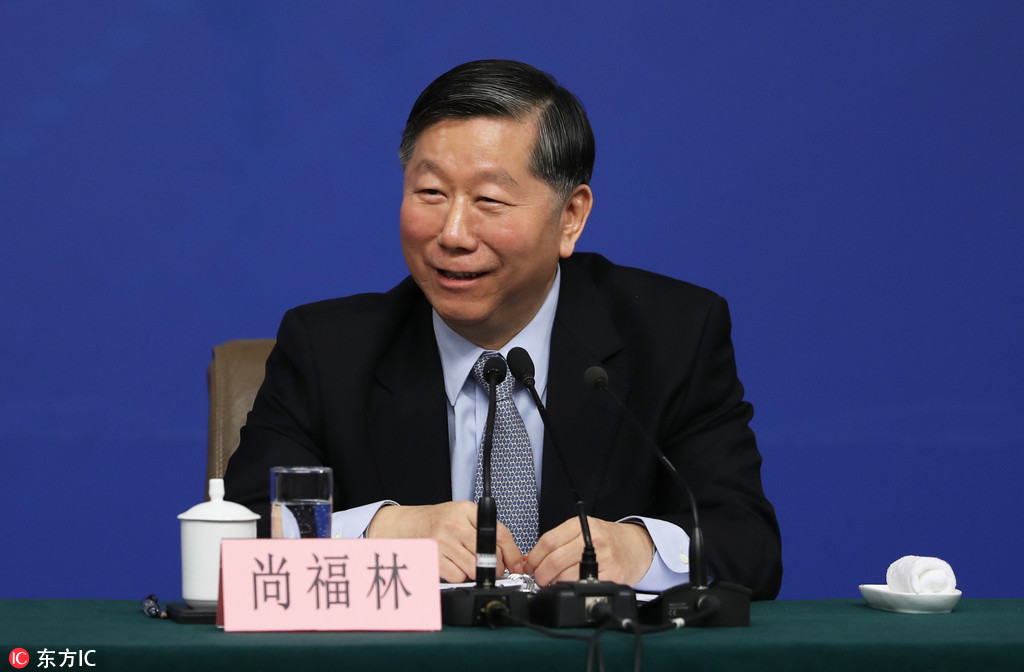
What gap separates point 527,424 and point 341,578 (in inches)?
33.4

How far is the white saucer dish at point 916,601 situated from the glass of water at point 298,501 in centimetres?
64

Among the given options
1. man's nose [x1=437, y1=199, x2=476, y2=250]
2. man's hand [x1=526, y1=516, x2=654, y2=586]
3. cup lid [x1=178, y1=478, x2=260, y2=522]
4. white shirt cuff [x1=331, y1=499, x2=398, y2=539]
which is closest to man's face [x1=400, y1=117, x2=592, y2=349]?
man's nose [x1=437, y1=199, x2=476, y2=250]

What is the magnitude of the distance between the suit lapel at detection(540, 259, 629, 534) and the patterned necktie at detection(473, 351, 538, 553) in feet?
0.07

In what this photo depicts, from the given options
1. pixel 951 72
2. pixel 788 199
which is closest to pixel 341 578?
pixel 788 199

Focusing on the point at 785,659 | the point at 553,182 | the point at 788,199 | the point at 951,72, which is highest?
the point at 951,72

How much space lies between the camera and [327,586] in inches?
43.3

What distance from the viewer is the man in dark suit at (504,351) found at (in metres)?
1.80

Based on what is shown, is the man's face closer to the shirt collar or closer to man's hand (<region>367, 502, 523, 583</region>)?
the shirt collar

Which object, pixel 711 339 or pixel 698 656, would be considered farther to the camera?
pixel 711 339

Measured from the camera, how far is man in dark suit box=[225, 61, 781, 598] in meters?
1.80

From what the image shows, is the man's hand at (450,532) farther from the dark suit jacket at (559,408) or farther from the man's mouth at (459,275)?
the man's mouth at (459,275)

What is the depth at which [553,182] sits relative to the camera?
6.20 ft

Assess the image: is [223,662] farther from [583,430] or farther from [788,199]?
[788,199]

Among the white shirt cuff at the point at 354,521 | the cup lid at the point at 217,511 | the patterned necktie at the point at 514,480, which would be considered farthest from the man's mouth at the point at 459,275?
the cup lid at the point at 217,511
